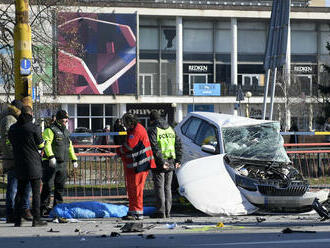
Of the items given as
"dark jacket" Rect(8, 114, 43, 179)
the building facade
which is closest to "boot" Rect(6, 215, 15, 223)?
"dark jacket" Rect(8, 114, 43, 179)

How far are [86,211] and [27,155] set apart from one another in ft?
5.87

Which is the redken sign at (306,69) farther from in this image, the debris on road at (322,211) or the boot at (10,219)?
the boot at (10,219)

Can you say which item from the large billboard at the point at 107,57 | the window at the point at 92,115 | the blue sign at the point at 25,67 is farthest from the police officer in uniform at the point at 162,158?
the window at the point at 92,115

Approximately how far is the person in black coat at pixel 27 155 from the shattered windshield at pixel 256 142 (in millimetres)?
3986

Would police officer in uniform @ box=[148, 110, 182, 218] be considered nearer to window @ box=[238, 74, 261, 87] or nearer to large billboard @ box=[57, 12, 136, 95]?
large billboard @ box=[57, 12, 136, 95]

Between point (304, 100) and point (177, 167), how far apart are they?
44425mm

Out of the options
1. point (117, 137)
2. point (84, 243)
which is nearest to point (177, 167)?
point (84, 243)

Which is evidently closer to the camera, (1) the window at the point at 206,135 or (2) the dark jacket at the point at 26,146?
(2) the dark jacket at the point at 26,146

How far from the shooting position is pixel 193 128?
47.0 ft

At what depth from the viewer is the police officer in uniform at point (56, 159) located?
12.0m

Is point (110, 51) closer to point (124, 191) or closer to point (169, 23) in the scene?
point (169, 23)

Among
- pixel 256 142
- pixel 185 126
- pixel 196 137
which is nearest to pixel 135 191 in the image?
pixel 196 137

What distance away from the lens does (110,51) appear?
2205 inches

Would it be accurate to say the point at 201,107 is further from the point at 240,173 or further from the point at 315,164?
the point at 240,173
